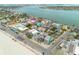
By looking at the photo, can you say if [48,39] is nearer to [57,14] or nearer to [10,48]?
[57,14]

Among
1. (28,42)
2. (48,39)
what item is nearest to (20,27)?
(28,42)

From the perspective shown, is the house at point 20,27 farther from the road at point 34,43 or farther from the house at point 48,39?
the house at point 48,39

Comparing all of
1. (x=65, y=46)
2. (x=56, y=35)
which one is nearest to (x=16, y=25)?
(x=56, y=35)

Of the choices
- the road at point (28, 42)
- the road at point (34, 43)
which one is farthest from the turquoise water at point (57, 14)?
the road at point (28, 42)

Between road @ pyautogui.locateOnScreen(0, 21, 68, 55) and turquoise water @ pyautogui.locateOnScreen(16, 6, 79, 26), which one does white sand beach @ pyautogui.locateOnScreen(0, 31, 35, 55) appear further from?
turquoise water @ pyautogui.locateOnScreen(16, 6, 79, 26)

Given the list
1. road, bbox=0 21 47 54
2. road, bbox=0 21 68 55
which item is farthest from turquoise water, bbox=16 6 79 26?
road, bbox=0 21 47 54
